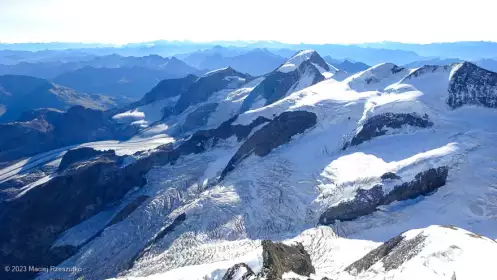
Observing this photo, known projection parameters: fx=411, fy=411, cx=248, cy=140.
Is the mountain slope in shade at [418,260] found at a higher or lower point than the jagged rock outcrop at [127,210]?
higher

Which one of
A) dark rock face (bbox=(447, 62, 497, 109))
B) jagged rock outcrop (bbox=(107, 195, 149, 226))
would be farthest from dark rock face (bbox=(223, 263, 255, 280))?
dark rock face (bbox=(447, 62, 497, 109))

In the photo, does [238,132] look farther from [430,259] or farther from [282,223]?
[430,259]

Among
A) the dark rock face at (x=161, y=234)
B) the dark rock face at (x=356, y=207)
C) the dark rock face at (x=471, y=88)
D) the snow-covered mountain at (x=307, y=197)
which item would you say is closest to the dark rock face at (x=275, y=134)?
the snow-covered mountain at (x=307, y=197)

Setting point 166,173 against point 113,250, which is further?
point 166,173

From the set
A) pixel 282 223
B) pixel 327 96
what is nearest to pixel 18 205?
pixel 282 223

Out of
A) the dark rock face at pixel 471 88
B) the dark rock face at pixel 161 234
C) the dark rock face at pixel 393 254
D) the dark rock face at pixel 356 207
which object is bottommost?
the dark rock face at pixel 161 234

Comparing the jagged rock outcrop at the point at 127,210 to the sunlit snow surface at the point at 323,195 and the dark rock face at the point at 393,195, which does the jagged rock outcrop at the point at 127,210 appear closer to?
the sunlit snow surface at the point at 323,195

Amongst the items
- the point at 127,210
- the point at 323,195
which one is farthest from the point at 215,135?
the point at 323,195

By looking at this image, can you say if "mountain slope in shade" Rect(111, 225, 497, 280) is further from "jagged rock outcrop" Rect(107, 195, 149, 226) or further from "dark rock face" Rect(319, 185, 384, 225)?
"jagged rock outcrop" Rect(107, 195, 149, 226)
